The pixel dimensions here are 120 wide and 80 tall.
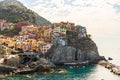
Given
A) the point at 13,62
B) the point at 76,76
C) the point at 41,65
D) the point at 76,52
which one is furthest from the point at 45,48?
the point at 76,76

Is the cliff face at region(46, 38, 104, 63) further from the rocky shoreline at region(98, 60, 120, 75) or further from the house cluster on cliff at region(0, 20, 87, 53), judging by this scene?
the rocky shoreline at region(98, 60, 120, 75)

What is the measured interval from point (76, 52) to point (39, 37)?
24.2m

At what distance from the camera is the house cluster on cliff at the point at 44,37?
466 feet

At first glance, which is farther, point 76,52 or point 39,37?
point 39,37

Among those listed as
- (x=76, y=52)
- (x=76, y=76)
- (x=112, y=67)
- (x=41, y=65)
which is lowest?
(x=76, y=76)

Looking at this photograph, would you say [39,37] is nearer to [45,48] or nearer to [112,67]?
[45,48]

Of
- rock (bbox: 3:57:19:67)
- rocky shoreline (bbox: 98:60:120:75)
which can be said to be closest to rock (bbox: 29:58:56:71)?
rock (bbox: 3:57:19:67)

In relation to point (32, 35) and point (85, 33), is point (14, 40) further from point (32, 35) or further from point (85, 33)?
point (85, 33)

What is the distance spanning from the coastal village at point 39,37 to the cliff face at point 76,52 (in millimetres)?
2734

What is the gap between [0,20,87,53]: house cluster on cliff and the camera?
14209 centimetres

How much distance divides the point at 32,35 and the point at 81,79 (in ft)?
215

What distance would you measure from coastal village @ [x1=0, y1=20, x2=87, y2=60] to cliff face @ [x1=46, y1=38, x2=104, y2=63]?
108 inches

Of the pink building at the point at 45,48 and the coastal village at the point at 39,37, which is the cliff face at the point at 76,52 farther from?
the coastal village at the point at 39,37

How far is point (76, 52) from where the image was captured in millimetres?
145875
